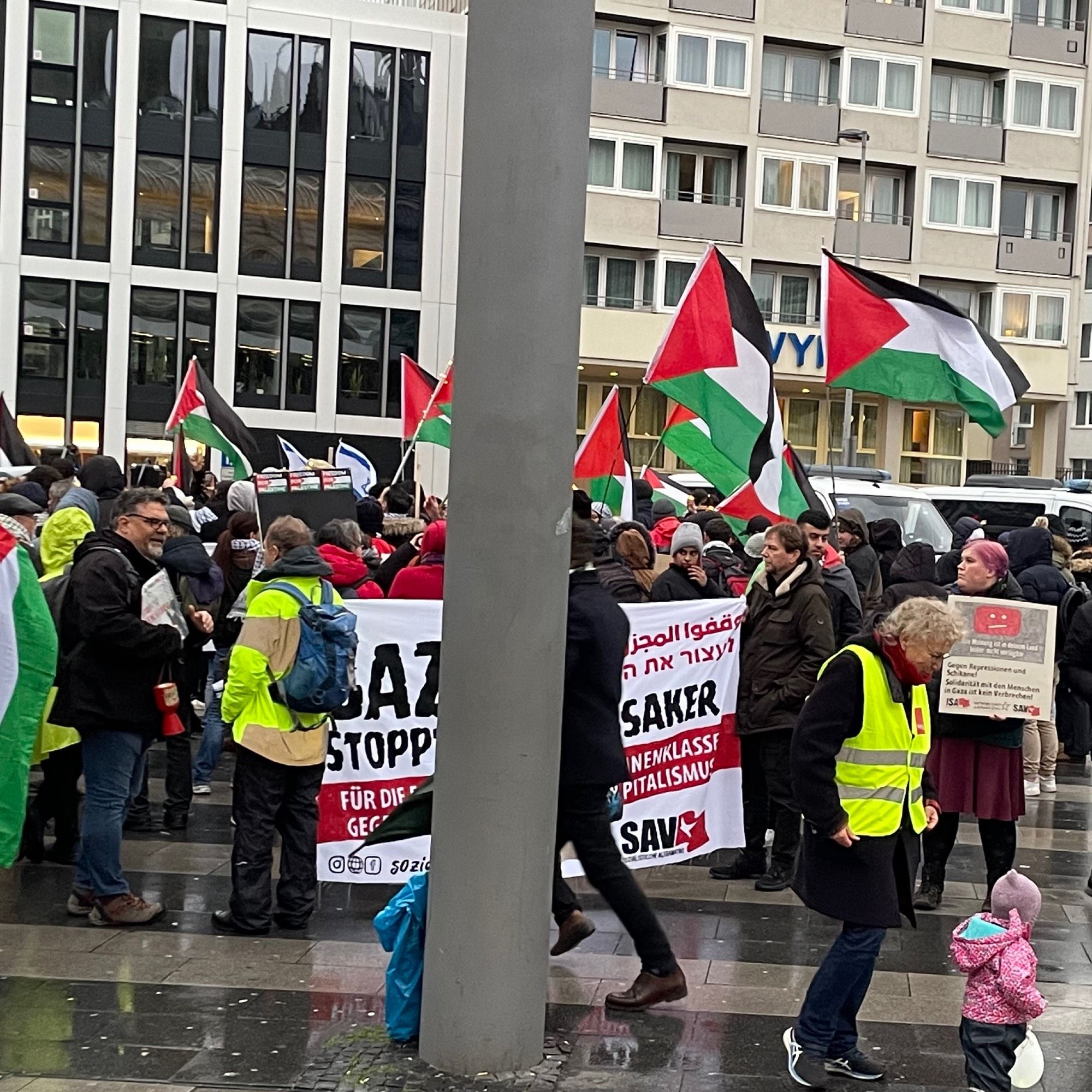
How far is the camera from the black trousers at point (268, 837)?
24.7 ft

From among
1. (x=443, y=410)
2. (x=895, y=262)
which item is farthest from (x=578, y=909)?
(x=895, y=262)

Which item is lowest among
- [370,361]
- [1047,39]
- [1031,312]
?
[370,361]

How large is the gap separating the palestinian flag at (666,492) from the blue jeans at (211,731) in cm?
846

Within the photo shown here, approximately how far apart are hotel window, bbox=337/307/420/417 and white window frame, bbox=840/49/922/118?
1469 cm

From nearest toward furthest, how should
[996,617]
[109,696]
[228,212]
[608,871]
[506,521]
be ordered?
[506,521], [608,871], [109,696], [996,617], [228,212]

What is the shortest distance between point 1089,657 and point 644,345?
38722 mm

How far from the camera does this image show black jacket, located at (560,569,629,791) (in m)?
6.51

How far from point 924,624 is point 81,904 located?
4.30 metres

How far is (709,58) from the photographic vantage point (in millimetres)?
47688

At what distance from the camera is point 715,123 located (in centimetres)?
4819

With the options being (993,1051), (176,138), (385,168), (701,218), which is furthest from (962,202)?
(993,1051)

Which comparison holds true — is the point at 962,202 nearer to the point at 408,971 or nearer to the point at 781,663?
the point at 781,663

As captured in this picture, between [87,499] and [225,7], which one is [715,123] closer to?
[225,7]

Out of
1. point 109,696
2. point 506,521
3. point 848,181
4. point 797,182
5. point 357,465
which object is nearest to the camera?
point 506,521
